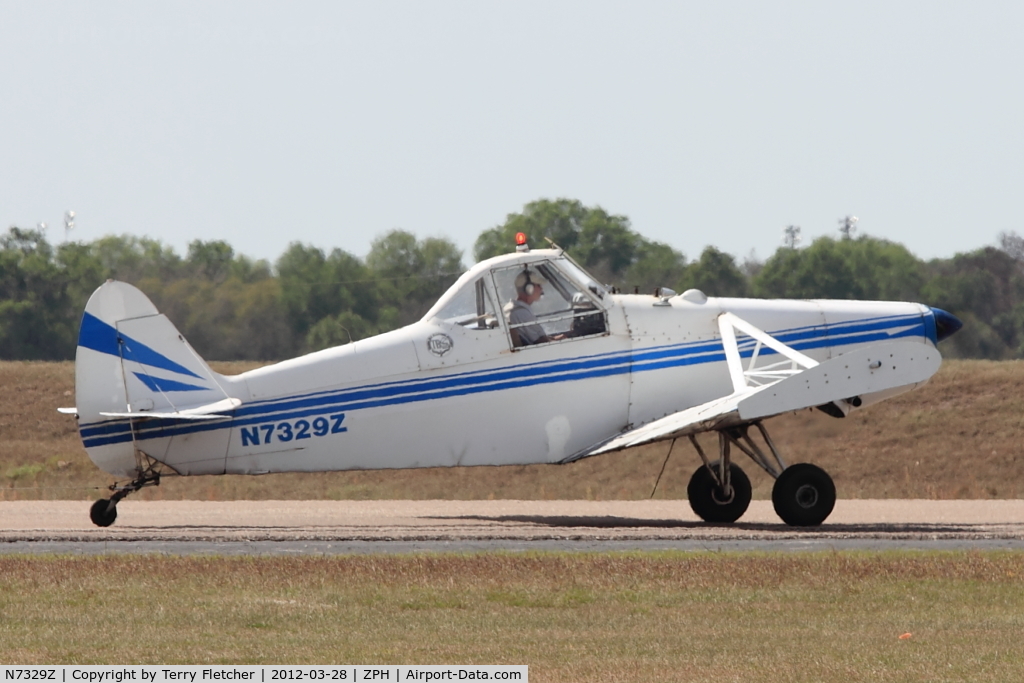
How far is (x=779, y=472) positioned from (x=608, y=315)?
2.82 m

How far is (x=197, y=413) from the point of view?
17500 millimetres

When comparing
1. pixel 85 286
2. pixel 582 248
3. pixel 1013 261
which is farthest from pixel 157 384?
pixel 1013 261

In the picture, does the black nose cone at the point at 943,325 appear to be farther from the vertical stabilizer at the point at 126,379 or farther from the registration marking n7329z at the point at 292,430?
the vertical stabilizer at the point at 126,379

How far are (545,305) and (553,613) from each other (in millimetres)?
7325

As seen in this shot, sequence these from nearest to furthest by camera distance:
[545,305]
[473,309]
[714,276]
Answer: [473,309] < [545,305] < [714,276]

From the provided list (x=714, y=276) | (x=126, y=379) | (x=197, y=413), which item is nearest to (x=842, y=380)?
(x=197, y=413)

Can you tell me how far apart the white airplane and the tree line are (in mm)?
14358

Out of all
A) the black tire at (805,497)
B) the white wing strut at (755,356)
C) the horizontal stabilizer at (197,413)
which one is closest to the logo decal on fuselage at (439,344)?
the horizontal stabilizer at (197,413)

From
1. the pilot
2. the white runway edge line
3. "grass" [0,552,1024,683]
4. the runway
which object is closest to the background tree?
the runway

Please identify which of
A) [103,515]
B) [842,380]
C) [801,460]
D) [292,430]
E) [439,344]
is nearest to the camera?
[842,380]

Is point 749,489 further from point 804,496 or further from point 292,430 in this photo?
point 292,430

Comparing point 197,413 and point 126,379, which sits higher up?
point 126,379

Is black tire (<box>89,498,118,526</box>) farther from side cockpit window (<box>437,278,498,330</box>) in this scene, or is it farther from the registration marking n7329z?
side cockpit window (<box>437,278,498,330</box>)

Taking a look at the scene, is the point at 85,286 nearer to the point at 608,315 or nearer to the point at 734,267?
the point at 734,267
